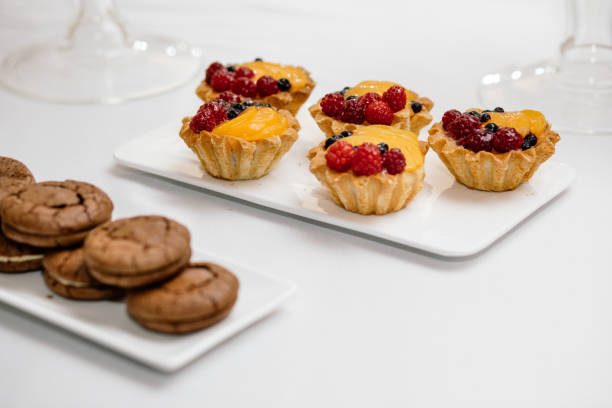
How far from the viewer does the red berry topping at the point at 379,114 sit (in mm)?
3076

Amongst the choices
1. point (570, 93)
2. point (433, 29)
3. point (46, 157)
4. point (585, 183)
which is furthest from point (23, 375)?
point (433, 29)

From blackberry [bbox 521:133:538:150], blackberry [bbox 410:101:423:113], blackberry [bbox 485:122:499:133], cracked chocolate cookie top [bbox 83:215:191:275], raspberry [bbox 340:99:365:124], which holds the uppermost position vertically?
cracked chocolate cookie top [bbox 83:215:191:275]

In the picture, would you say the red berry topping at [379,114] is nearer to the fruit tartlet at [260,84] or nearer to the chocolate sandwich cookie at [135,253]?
the fruit tartlet at [260,84]

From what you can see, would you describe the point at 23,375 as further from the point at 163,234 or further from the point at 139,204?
the point at 139,204

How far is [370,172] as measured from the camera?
2643mm

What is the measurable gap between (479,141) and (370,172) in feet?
1.53

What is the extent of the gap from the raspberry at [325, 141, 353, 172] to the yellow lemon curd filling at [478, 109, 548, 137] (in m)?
0.61

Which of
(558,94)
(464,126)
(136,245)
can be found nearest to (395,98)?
(464,126)

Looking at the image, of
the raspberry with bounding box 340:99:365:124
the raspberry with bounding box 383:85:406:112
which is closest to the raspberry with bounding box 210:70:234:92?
the raspberry with bounding box 340:99:365:124

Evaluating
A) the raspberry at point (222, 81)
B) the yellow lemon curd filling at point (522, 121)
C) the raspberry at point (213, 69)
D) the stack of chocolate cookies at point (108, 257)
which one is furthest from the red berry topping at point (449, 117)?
the stack of chocolate cookies at point (108, 257)

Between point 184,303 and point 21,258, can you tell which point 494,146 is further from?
point 21,258

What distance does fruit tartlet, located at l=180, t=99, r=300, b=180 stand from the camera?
2938mm

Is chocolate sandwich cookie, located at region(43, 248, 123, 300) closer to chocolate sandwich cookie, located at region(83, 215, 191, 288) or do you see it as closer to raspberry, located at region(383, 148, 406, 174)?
chocolate sandwich cookie, located at region(83, 215, 191, 288)

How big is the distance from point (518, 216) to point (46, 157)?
2.00 m
